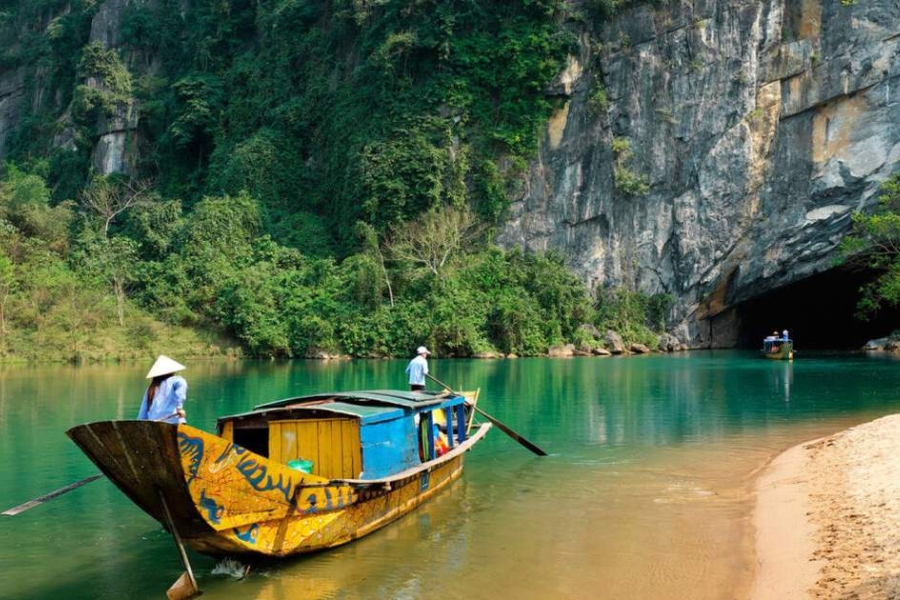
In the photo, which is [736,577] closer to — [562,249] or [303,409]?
[303,409]

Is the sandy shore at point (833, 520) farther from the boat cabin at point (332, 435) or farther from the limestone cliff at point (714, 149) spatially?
the limestone cliff at point (714, 149)

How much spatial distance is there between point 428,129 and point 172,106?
18688 millimetres

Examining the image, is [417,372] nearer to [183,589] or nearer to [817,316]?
[183,589]

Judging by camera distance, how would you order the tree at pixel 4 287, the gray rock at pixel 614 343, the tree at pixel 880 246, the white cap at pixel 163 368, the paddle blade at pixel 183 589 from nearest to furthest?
the paddle blade at pixel 183 589
the white cap at pixel 163 368
the tree at pixel 4 287
the tree at pixel 880 246
the gray rock at pixel 614 343

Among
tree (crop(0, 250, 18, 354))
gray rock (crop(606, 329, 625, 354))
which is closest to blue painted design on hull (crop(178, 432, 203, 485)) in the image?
tree (crop(0, 250, 18, 354))

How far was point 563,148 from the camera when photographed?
143ft

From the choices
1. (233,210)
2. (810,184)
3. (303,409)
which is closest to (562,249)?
(810,184)

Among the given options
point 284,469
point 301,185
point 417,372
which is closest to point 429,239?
point 301,185

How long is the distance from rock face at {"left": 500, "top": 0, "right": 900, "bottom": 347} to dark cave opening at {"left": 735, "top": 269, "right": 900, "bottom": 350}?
1.71m

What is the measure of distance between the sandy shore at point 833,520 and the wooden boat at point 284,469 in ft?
12.4

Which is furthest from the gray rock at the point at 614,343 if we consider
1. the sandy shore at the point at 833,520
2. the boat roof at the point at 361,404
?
the boat roof at the point at 361,404

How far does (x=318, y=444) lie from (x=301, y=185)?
4088cm

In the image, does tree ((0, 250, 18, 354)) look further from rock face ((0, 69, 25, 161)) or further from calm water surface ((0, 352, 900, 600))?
rock face ((0, 69, 25, 161))

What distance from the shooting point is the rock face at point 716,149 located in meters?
38.0
